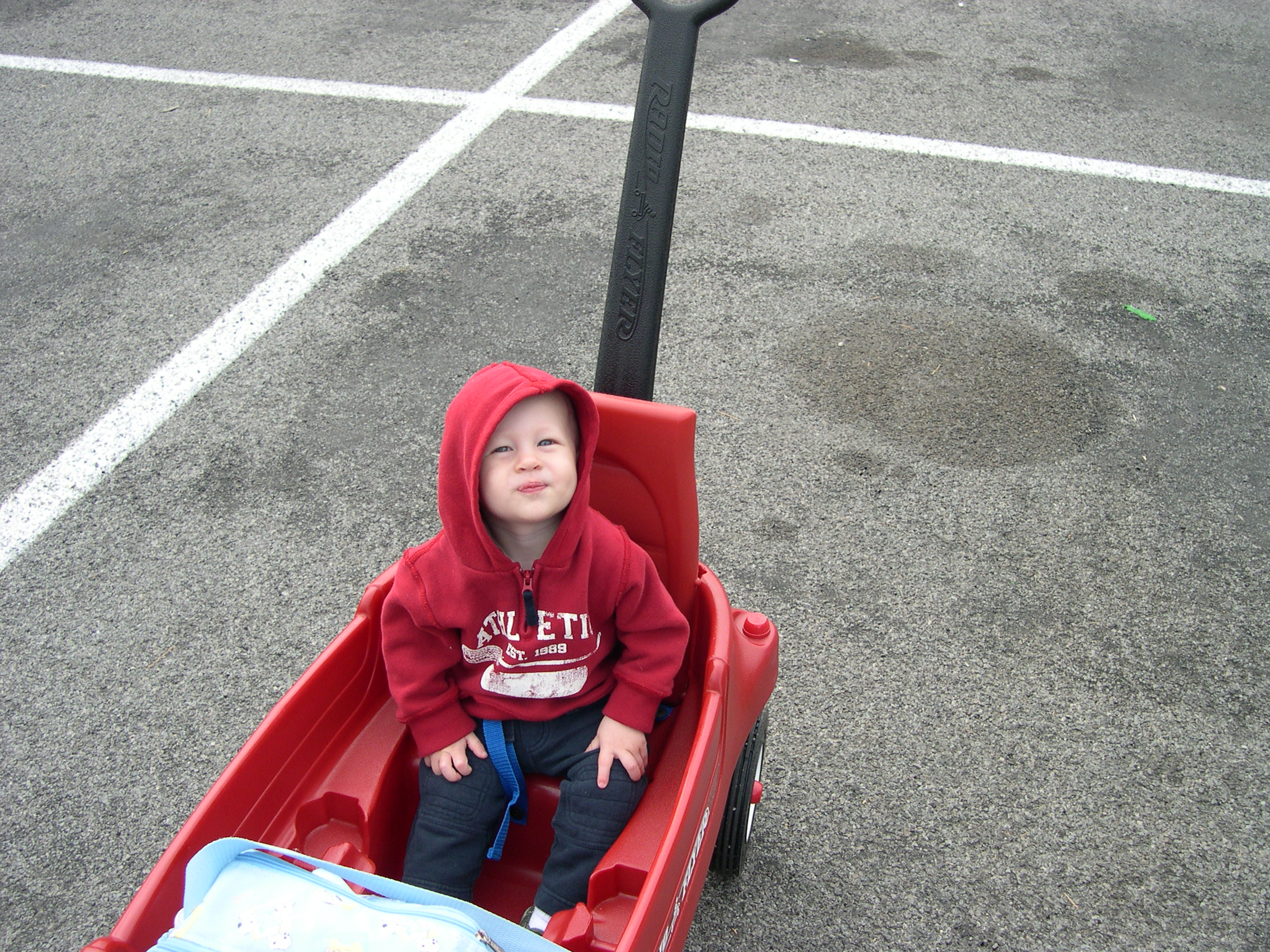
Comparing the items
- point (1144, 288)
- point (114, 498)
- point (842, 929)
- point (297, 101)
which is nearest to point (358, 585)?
point (114, 498)

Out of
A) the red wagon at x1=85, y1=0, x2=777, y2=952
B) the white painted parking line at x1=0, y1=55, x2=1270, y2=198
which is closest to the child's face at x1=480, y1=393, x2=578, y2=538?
the red wagon at x1=85, y1=0, x2=777, y2=952

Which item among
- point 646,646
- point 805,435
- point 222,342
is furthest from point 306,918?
point 222,342

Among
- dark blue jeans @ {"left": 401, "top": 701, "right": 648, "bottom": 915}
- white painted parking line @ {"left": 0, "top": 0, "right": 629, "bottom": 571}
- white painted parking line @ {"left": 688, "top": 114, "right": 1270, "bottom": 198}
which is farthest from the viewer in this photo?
white painted parking line @ {"left": 688, "top": 114, "right": 1270, "bottom": 198}

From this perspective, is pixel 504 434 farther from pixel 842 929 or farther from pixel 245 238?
pixel 245 238

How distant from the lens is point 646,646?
1.52 meters

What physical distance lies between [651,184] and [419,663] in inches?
31.2

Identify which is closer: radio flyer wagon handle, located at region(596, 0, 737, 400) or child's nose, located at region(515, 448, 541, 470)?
child's nose, located at region(515, 448, 541, 470)

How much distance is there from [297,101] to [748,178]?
6.94ft

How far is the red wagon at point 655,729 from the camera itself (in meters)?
1.35

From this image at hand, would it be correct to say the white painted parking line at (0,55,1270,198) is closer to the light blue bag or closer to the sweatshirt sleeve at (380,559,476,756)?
the sweatshirt sleeve at (380,559,476,756)

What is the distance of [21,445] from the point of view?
109 inches

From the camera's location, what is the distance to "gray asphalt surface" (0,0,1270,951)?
6.16 ft

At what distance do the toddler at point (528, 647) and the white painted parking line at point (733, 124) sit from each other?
126 inches

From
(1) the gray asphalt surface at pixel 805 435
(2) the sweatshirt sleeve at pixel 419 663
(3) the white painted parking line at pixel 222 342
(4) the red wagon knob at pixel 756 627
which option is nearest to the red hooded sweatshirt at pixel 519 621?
(2) the sweatshirt sleeve at pixel 419 663
